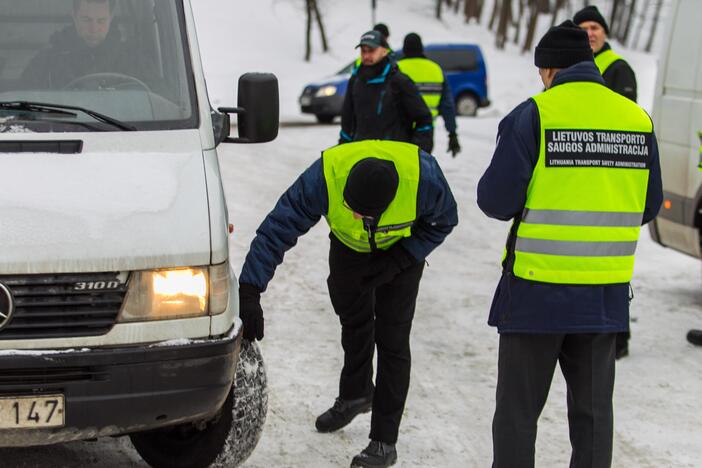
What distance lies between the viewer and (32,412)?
3.78 m

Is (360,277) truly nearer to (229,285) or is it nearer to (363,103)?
(229,285)

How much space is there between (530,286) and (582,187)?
387mm

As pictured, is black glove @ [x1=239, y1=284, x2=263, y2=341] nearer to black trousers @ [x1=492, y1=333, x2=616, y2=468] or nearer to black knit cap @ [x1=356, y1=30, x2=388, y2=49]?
black trousers @ [x1=492, y1=333, x2=616, y2=468]

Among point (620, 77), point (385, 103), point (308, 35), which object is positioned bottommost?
point (308, 35)

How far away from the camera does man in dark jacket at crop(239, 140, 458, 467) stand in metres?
4.50

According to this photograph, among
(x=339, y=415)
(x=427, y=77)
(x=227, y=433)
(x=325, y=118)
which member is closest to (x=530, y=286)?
(x=227, y=433)

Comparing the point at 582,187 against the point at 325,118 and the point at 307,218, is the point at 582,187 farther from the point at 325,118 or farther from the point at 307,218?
the point at 325,118

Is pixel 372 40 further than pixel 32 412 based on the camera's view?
Yes

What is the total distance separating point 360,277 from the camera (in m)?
4.95

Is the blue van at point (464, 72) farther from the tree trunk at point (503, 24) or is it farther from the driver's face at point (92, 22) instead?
the tree trunk at point (503, 24)

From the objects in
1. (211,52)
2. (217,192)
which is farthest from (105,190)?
(211,52)

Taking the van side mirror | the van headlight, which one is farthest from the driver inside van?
the van headlight

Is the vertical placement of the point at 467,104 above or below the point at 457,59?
below

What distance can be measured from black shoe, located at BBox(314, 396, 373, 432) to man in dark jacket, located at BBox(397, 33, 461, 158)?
5035 millimetres
